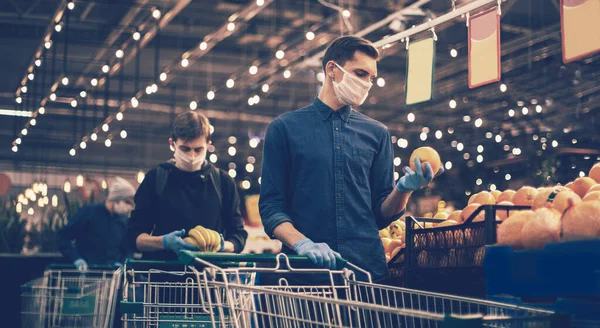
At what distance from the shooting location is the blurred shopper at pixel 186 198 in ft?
12.3

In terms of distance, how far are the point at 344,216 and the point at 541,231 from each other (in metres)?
0.71

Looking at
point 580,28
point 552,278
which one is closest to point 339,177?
point 552,278

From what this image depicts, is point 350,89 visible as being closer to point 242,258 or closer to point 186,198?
point 242,258

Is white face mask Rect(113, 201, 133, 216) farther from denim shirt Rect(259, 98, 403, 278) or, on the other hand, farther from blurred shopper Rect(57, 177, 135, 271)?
denim shirt Rect(259, 98, 403, 278)

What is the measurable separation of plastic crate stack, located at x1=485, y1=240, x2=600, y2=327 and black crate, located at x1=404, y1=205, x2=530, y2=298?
258 mm

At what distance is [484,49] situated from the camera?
14.6ft

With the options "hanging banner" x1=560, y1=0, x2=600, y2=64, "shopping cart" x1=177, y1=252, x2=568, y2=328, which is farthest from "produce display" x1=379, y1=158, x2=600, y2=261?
"hanging banner" x1=560, y1=0, x2=600, y2=64

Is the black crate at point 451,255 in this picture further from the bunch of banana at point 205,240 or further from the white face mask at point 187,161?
the white face mask at point 187,161

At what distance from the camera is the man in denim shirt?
9.10 ft

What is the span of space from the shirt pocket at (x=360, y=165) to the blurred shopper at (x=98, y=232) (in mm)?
4434

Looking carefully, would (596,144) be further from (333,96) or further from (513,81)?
(513,81)

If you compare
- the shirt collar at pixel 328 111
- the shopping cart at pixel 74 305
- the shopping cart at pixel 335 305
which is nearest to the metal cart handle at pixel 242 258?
the shopping cart at pixel 335 305

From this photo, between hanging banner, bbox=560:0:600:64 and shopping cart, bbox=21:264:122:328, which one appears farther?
shopping cart, bbox=21:264:122:328

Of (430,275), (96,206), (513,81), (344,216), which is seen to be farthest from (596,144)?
(513,81)
